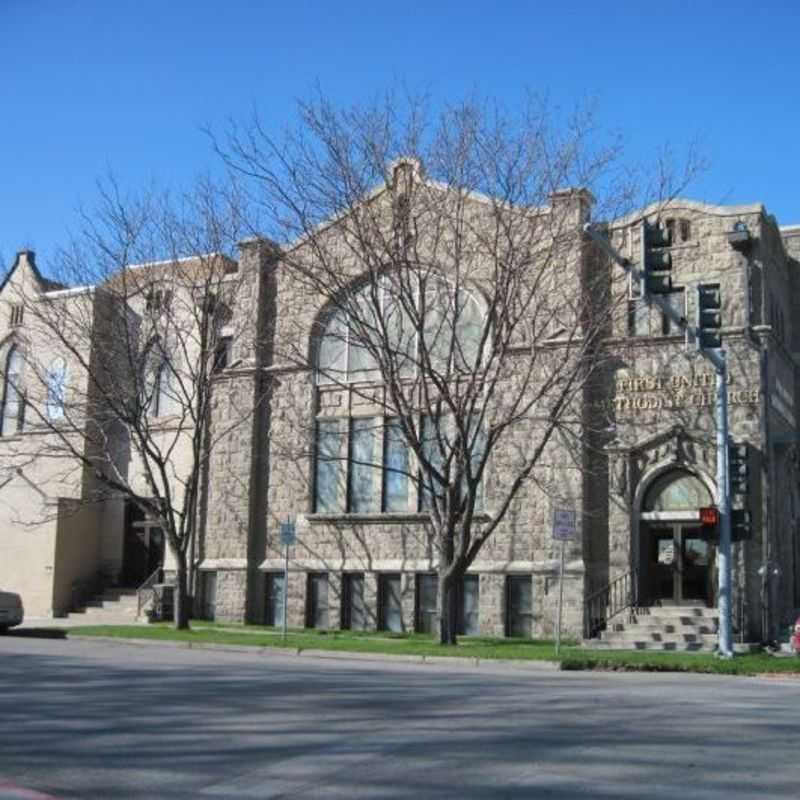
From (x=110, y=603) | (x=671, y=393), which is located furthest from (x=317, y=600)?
(x=671, y=393)

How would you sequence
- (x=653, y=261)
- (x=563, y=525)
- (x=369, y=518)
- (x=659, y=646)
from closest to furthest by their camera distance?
(x=653, y=261), (x=563, y=525), (x=659, y=646), (x=369, y=518)

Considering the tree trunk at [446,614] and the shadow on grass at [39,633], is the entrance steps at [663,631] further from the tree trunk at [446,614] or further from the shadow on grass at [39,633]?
the shadow on grass at [39,633]

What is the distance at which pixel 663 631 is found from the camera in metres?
24.9

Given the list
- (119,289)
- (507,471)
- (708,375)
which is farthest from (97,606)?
(708,375)

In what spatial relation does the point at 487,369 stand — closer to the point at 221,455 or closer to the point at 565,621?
the point at 565,621

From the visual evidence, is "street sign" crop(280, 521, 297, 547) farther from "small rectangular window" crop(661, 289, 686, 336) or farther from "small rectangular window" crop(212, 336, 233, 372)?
"small rectangular window" crop(661, 289, 686, 336)

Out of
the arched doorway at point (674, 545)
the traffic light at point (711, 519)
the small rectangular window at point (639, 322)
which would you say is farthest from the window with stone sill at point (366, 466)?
the traffic light at point (711, 519)

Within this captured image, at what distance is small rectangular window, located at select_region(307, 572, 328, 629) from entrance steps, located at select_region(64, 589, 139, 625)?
17.6ft

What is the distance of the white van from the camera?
88.0 feet

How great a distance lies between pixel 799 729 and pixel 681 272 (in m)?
18.3

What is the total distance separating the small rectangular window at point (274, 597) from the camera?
30.8 metres

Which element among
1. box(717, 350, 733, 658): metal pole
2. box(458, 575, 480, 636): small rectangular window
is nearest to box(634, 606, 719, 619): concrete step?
box(717, 350, 733, 658): metal pole

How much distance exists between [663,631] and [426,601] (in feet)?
22.2

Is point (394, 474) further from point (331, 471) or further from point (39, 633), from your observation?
point (39, 633)
